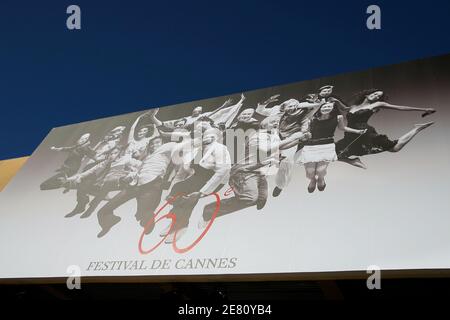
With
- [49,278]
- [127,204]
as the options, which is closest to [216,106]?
[127,204]

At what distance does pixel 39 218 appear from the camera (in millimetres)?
6293

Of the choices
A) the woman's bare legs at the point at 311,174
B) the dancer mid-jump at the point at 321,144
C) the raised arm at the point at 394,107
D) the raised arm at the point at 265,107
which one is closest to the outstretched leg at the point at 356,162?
the dancer mid-jump at the point at 321,144

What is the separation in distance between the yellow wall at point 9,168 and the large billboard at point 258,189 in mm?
1104

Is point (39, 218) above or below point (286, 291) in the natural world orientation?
above

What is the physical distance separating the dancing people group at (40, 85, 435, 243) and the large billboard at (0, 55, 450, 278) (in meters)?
0.02

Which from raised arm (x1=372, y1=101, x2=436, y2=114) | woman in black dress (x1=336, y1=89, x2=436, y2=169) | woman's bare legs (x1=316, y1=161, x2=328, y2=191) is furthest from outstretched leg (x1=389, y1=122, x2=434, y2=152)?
woman's bare legs (x1=316, y1=161, x2=328, y2=191)

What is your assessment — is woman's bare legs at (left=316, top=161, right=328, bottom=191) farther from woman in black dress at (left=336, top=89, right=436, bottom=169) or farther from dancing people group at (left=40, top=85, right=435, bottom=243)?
woman in black dress at (left=336, top=89, right=436, bottom=169)

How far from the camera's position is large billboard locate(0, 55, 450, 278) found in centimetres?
431

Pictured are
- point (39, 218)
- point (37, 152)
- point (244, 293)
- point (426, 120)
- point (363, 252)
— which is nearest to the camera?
point (363, 252)

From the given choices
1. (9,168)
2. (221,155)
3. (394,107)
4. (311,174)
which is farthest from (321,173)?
(9,168)

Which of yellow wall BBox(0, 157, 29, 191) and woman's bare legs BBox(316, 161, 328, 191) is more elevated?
woman's bare legs BBox(316, 161, 328, 191)

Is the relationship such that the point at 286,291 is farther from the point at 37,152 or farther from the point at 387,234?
the point at 37,152

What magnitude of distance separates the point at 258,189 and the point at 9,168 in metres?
5.18

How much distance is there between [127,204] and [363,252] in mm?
2894
